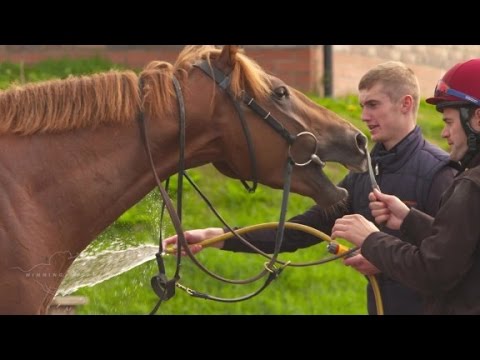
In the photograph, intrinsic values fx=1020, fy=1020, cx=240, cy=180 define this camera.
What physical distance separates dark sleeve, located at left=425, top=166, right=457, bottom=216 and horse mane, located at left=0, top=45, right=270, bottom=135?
3.33 ft

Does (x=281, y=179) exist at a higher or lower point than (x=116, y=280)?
higher

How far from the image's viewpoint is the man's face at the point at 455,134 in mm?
3891

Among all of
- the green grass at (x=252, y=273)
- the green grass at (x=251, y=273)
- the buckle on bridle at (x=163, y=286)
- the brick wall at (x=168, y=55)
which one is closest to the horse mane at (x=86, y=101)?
the buckle on bridle at (x=163, y=286)

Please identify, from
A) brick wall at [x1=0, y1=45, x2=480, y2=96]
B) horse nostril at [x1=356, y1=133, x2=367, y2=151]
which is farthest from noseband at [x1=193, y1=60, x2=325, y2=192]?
brick wall at [x1=0, y1=45, x2=480, y2=96]

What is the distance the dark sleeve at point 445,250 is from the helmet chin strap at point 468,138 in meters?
0.13

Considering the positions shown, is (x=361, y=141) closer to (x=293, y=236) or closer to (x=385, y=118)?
(x=385, y=118)

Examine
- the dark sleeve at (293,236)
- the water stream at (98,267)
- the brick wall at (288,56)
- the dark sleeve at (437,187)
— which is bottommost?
the brick wall at (288,56)

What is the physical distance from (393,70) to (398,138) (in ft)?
1.08

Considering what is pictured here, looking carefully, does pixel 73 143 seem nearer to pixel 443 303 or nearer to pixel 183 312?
pixel 443 303

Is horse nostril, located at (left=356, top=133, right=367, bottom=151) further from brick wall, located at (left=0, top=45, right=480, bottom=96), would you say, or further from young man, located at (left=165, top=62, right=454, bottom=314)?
brick wall, located at (left=0, top=45, right=480, bottom=96)

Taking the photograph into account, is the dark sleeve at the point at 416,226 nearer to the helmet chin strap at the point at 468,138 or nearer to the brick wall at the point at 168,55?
the helmet chin strap at the point at 468,138

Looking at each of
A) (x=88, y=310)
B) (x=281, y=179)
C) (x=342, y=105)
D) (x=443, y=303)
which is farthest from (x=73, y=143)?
(x=342, y=105)

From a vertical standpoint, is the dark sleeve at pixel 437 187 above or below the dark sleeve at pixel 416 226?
below

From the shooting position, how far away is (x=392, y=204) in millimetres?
4195
